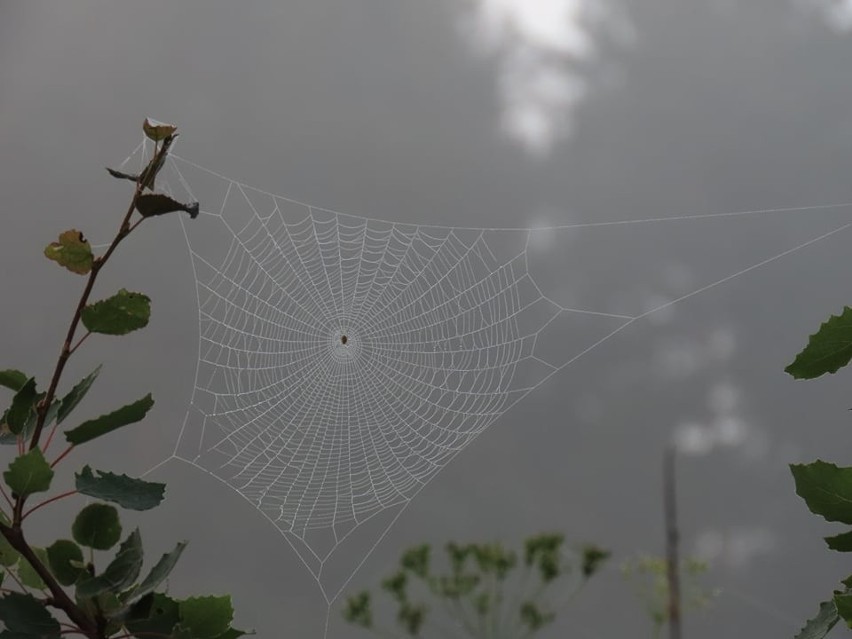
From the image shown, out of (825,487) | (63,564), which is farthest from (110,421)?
(825,487)

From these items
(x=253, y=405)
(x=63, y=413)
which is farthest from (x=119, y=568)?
(x=253, y=405)

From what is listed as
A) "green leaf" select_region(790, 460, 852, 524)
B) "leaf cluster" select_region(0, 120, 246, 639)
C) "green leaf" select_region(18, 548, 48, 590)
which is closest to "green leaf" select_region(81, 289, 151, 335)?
"leaf cluster" select_region(0, 120, 246, 639)

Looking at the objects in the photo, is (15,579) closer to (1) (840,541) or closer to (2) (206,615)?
(2) (206,615)

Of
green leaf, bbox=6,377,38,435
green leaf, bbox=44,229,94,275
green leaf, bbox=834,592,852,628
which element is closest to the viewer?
green leaf, bbox=834,592,852,628

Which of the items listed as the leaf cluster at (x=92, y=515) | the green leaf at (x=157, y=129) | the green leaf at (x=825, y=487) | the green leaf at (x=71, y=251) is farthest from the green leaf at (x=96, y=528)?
the green leaf at (x=825, y=487)

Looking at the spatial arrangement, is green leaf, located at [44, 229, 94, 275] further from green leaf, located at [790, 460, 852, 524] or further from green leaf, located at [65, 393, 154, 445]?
green leaf, located at [790, 460, 852, 524]

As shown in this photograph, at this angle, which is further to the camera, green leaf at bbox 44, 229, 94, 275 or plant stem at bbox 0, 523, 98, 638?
green leaf at bbox 44, 229, 94, 275
